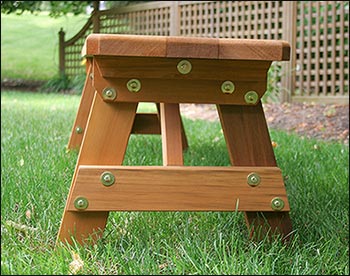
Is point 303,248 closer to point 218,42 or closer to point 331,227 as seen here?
point 331,227

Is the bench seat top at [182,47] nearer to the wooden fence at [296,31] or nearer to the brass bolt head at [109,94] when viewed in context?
the brass bolt head at [109,94]

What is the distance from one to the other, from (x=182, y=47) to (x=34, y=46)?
34.5 ft

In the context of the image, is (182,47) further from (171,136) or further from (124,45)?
(171,136)

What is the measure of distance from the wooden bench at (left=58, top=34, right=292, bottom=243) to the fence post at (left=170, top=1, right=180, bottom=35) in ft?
23.2

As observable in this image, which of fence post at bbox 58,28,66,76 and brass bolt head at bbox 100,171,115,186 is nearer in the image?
brass bolt head at bbox 100,171,115,186

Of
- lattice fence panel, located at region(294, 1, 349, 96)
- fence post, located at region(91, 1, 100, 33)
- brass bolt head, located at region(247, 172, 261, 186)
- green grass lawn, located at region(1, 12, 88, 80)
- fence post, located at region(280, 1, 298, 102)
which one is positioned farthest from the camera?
green grass lawn, located at region(1, 12, 88, 80)

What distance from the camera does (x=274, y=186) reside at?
1.53 m

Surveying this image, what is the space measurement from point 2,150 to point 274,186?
5.60 ft

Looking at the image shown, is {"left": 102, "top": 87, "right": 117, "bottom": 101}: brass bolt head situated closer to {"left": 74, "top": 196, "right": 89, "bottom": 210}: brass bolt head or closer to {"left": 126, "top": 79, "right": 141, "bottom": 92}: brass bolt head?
→ {"left": 126, "top": 79, "right": 141, "bottom": 92}: brass bolt head

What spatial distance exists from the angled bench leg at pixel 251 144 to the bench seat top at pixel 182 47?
18 centimetres

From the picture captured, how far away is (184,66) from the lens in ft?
4.85

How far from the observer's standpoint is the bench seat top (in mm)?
1395

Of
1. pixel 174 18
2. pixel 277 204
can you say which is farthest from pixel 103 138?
pixel 174 18

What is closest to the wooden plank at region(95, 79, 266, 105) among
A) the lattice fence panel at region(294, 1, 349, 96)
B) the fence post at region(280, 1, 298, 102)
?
the lattice fence panel at region(294, 1, 349, 96)
